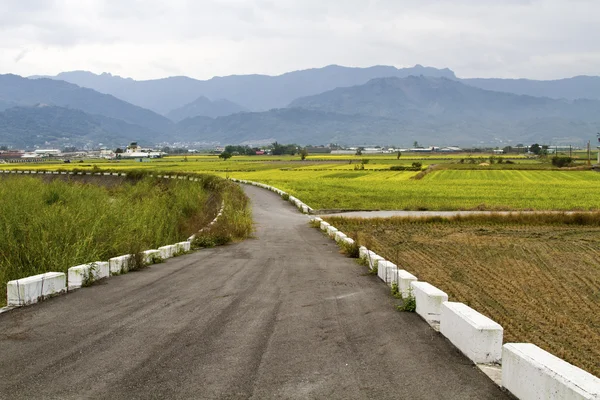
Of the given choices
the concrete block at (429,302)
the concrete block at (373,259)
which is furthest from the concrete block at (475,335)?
the concrete block at (373,259)

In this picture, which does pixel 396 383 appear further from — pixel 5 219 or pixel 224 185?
pixel 224 185

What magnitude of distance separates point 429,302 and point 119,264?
6886mm

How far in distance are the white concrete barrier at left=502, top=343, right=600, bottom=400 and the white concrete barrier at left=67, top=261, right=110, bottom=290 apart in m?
7.58

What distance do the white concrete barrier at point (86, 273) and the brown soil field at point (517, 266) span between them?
6.44 m

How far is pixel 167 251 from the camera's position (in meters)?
15.5

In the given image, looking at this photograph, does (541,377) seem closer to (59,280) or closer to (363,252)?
(59,280)

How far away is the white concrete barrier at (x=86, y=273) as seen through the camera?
1055 cm

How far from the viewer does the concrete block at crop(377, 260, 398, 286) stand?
10.9 metres

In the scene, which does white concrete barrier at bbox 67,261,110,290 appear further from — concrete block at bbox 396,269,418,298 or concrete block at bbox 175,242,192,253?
concrete block at bbox 396,269,418,298

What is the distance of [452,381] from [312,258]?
9.86m

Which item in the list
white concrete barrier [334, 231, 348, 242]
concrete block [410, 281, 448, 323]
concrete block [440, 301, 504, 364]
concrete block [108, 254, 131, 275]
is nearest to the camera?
concrete block [440, 301, 504, 364]

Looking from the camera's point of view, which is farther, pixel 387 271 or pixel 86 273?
pixel 387 271

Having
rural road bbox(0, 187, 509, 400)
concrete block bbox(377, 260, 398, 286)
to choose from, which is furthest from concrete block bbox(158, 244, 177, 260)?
concrete block bbox(377, 260, 398, 286)

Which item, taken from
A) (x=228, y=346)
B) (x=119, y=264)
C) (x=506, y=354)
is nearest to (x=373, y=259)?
(x=119, y=264)
